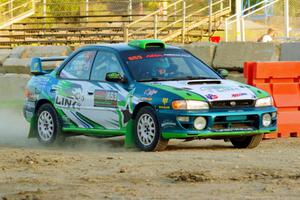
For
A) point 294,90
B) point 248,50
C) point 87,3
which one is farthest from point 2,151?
point 87,3

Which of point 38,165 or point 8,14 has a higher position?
point 8,14

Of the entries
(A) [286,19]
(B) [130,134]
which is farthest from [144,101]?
(A) [286,19]

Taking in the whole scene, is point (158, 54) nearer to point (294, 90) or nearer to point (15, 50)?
point (294, 90)

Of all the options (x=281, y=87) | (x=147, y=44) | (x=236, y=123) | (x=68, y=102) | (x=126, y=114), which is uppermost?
(x=147, y=44)

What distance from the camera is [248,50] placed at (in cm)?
2003

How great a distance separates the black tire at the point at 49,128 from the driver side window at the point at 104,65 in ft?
3.03

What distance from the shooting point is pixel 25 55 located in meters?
25.8

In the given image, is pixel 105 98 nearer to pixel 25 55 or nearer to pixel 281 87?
pixel 281 87

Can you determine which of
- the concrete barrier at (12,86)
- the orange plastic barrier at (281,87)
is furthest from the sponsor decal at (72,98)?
the concrete barrier at (12,86)

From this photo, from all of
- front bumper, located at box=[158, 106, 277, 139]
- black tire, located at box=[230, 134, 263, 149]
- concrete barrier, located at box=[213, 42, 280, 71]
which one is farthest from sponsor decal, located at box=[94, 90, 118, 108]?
concrete barrier, located at box=[213, 42, 280, 71]

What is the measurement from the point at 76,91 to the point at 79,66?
44 centimetres

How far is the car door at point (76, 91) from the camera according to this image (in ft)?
46.1

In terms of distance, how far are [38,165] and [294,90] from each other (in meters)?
5.20

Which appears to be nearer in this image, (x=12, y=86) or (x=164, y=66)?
(x=164, y=66)
